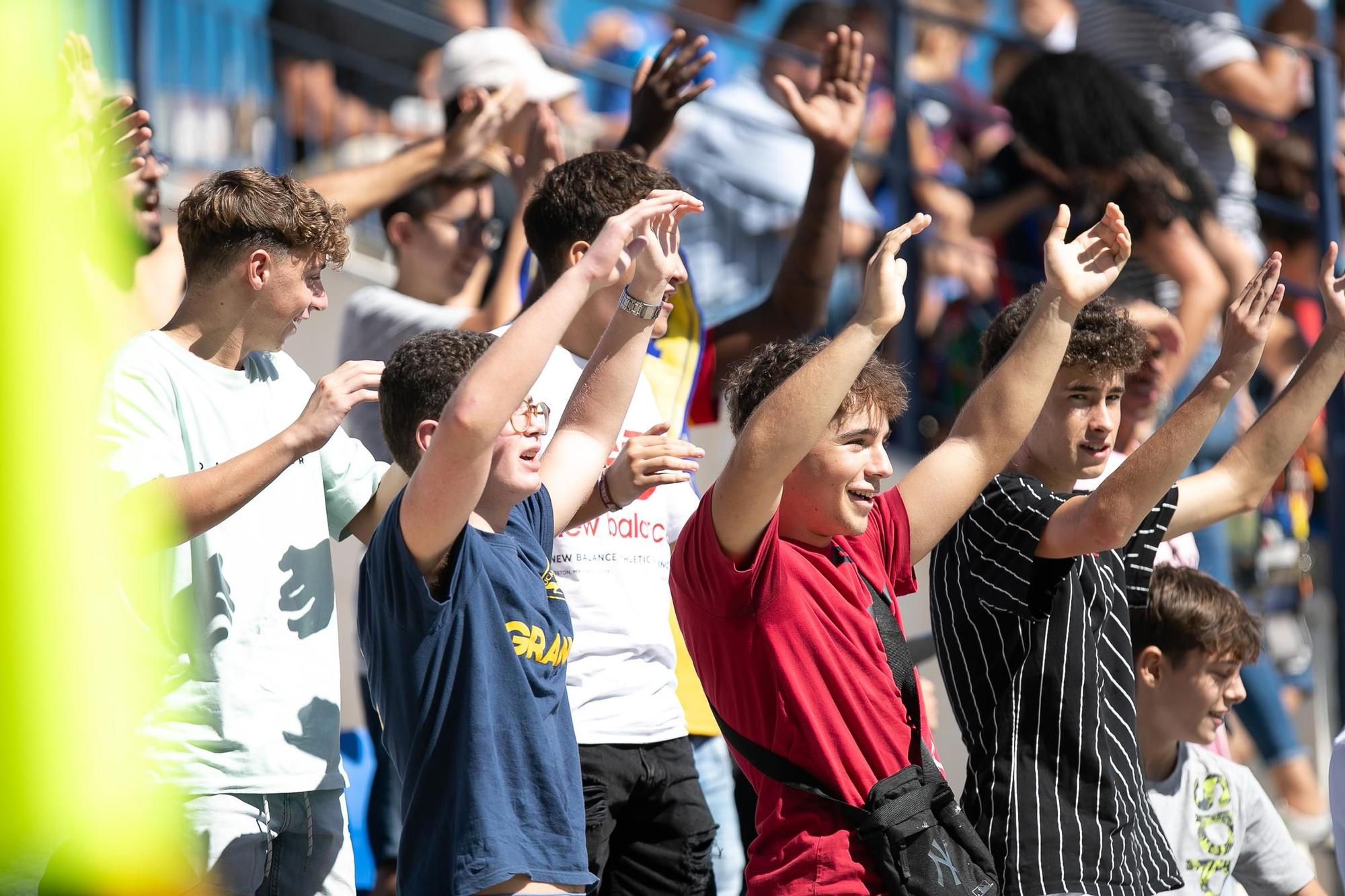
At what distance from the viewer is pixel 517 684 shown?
2.84 meters

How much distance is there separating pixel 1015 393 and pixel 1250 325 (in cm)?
71

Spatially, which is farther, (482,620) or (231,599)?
(231,599)

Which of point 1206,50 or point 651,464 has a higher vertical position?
point 1206,50

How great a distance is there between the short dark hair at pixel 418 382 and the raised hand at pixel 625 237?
12.4 inches

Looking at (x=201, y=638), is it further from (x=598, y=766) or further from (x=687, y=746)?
(x=687, y=746)

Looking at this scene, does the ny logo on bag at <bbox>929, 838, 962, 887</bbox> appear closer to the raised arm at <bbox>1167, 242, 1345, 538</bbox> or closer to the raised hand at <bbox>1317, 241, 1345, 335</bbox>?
the raised arm at <bbox>1167, 242, 1345, 538</bbox>

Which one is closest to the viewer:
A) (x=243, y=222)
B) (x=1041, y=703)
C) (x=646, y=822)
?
(x=243, y=222)

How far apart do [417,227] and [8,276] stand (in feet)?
10.3

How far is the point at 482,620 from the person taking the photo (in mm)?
2828

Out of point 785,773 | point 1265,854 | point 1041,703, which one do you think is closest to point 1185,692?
point 1265,854

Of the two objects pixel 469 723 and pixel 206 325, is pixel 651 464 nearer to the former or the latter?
pixel 469 723

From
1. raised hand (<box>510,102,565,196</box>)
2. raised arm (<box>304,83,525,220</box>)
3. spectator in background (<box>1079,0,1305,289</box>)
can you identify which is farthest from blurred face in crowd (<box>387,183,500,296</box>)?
spectator in background (<box>1079,0,1305,289</box>)

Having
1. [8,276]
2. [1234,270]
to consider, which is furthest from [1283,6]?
[8,276]

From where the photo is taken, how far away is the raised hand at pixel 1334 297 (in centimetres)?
367
